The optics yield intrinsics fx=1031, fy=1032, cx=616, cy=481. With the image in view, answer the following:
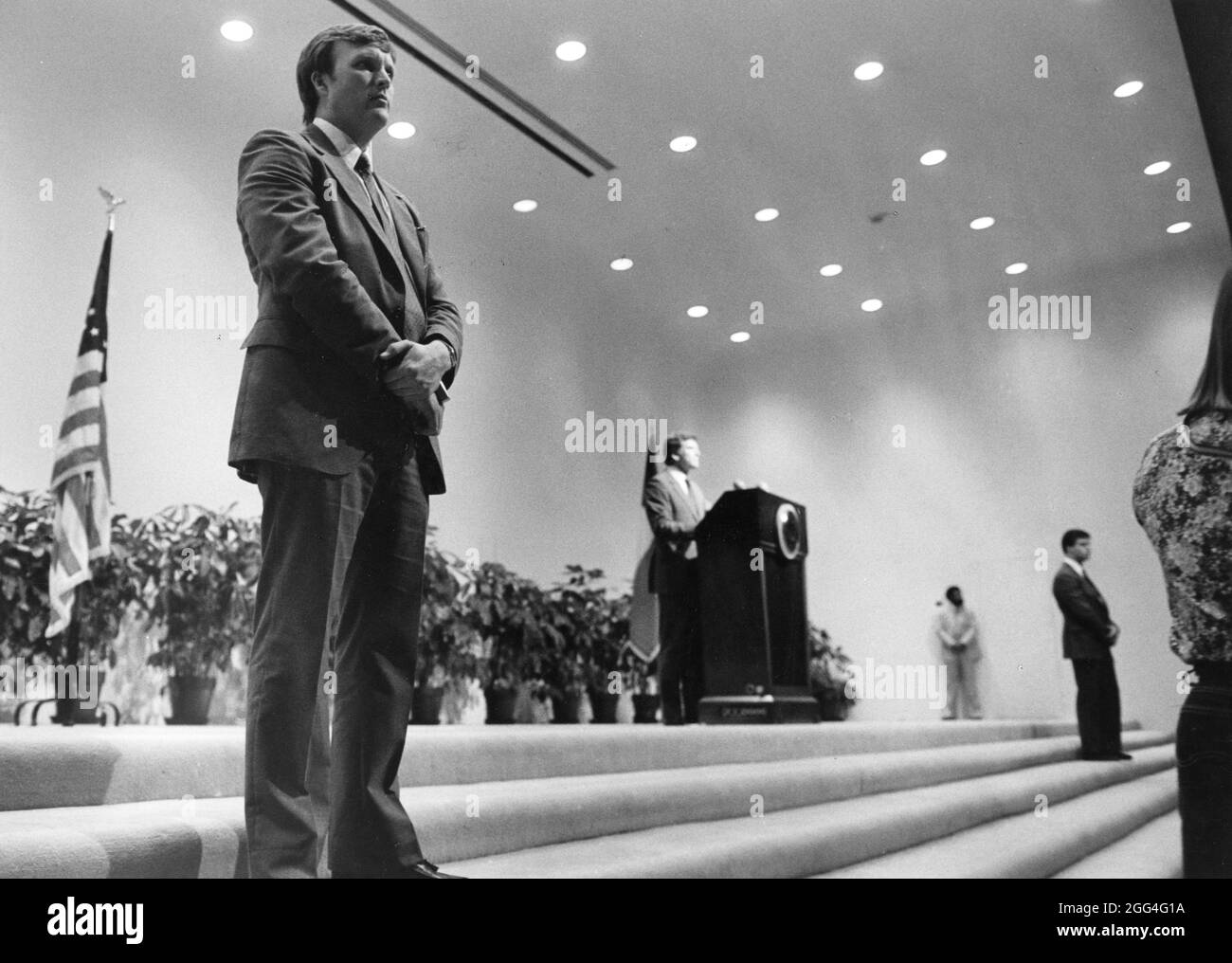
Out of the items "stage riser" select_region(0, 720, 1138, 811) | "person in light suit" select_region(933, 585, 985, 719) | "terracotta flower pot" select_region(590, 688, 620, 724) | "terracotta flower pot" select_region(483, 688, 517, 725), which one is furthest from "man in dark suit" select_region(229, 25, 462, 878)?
"person in light suit" select_region(933, 585, 985, 719)

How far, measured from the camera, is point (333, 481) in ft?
5.13

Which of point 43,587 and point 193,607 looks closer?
point 43,587

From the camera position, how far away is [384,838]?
155 cm

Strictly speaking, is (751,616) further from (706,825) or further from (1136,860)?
(706,825)

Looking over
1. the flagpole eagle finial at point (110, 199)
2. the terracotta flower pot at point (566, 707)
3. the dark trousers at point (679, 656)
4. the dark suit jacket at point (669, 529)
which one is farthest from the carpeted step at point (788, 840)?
the flagpole eagle finial at point (110, 199)

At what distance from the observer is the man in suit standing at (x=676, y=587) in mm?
4711

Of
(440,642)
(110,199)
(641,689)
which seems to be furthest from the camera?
(641,689)

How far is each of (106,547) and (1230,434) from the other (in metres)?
3.46

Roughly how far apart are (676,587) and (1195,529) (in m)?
3.38

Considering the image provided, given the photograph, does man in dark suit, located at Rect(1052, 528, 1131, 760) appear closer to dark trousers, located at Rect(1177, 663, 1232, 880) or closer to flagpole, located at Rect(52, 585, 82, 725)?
dark trousers, located at Rect(1177, 663, 1232, 880)

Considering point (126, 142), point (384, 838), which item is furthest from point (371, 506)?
point (126, 142)

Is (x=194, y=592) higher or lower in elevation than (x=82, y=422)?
lower

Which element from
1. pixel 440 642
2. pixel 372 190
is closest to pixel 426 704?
pixel 440 642
